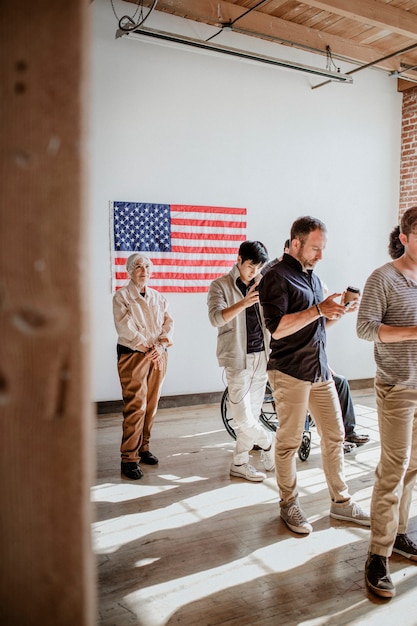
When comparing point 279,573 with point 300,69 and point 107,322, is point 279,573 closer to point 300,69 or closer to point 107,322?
point 107,322

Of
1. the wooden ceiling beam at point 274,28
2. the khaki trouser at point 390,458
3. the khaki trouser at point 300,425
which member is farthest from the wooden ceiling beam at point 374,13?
the khaki trouser at point 390,458

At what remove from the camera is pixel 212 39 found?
232 inches

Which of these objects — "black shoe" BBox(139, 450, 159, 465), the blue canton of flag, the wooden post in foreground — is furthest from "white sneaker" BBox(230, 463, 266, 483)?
the wooden post in foreground

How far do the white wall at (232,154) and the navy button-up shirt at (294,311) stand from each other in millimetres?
2663

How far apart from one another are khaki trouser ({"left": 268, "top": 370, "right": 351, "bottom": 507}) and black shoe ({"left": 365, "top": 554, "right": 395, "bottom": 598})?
0.64 meters

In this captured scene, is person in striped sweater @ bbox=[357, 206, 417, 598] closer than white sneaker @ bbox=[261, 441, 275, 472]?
Yes

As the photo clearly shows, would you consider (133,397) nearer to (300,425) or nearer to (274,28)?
(300,425)

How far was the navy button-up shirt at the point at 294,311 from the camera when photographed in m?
2.82

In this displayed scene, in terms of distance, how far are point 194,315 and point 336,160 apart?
9.32 feet

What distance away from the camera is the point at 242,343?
3697 millimetres

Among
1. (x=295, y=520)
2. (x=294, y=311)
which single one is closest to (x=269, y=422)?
(x=295, y=520)

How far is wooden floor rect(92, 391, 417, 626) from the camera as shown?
2270 mm

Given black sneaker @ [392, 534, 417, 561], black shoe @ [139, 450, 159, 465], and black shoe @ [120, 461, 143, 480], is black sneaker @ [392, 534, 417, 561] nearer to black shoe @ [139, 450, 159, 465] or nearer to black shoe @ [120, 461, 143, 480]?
black shoe @ [120, 461, 143, 480]

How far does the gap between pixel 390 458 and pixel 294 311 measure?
88 centimetres
